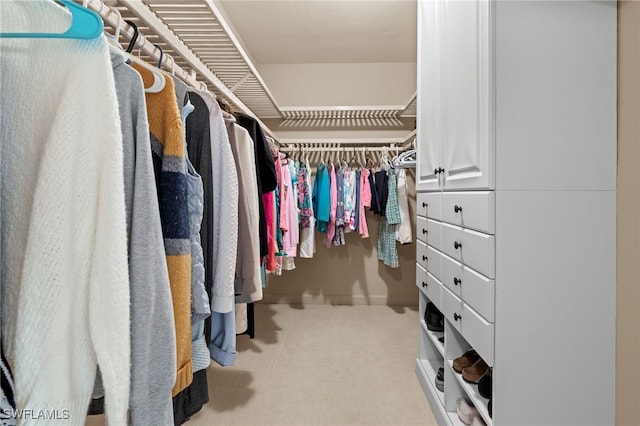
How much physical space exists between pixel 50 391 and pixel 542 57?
1473 mm

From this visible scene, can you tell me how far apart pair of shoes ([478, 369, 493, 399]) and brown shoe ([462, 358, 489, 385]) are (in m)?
0.04

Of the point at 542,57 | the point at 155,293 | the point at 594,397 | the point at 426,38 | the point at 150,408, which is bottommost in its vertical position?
the point at 594,397

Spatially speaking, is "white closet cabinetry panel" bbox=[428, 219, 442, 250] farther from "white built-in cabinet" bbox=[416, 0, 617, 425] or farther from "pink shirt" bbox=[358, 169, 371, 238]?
"pink shirt" bbox=[358, 169, 371, 238]

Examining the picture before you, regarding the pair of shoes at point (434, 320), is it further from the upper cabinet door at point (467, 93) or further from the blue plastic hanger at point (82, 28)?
the blue plastic hanger at point (82, 28)

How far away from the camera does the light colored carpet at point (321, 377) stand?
1.58 m

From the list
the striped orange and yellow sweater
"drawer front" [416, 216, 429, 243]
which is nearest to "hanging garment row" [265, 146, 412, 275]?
"drawer front" [416, 216, 429, 243]

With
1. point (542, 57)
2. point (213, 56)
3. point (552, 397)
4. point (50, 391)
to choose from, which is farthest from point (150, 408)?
point (213, 56)

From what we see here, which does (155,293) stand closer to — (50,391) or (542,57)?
(50,391)

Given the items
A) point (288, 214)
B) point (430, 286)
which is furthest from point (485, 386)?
point (288, 214)

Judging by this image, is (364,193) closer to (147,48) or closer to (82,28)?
(147,48)

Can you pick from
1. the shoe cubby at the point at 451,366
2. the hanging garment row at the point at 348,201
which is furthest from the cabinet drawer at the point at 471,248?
the hanging garment row at the point at 348,201

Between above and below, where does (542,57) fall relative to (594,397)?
above

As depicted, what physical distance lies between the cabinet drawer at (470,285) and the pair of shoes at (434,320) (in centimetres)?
41

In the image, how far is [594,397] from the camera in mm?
1029
